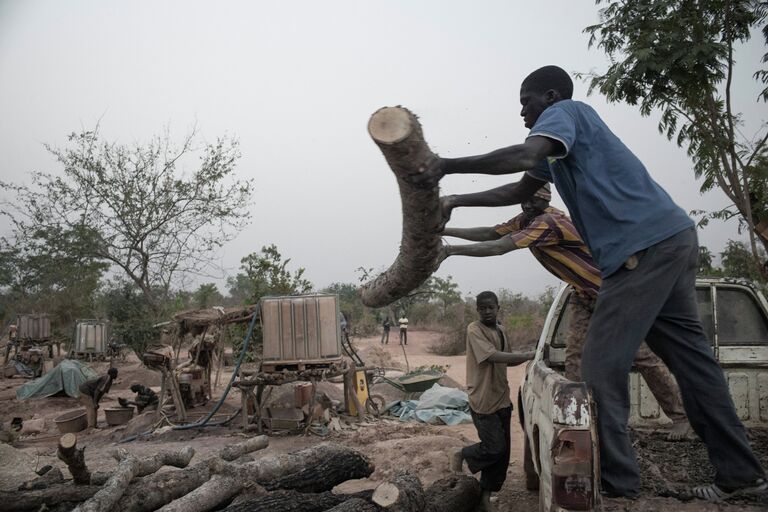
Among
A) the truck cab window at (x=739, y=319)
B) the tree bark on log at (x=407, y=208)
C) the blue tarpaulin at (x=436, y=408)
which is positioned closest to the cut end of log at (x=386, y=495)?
the tree bark on log at (x=407, y=208)

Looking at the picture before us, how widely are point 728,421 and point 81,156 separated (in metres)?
18.5

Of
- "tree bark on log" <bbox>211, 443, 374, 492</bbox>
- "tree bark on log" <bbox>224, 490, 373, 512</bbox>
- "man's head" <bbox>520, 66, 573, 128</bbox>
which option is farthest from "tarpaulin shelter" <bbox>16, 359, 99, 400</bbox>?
"man's head" <bbox>520, 66, 573, 128</bbox>

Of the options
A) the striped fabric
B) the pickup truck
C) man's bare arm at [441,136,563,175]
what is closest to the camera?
man's bare arm at [441,136,563,175]

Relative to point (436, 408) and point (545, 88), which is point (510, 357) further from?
point (436, 408)

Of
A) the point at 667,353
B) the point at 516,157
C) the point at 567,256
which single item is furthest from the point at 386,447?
the point at 516,157

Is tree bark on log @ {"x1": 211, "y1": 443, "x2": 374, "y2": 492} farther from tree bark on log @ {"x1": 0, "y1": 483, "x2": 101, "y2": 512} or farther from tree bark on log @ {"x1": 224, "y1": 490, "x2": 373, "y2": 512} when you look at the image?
tree bark on log @ {"x1": 0, "y1": 483, "x2": 101, "y2": 512}

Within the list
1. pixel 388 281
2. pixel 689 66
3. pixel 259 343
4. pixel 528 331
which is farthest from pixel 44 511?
pixel 528 331

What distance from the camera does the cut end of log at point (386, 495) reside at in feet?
→ 10.4

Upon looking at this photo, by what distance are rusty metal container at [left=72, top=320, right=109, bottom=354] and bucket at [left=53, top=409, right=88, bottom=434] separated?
8212 millimetres

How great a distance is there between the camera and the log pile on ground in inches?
128

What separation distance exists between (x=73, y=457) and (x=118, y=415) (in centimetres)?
719

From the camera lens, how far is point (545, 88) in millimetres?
2584

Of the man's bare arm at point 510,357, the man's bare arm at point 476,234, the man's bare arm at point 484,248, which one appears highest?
the man's bare arm at point 476,234

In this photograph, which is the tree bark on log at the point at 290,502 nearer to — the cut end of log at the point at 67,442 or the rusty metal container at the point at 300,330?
the cut end of log at the point at 67,442
